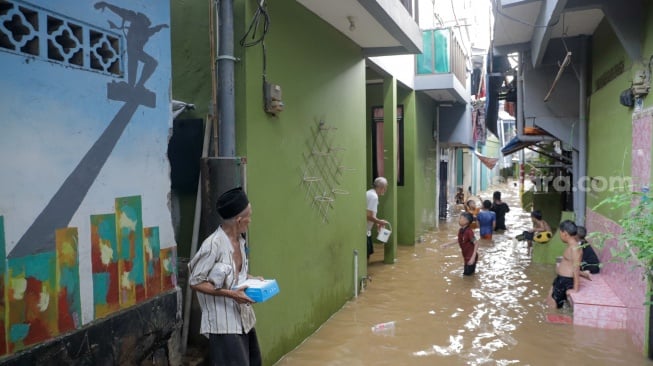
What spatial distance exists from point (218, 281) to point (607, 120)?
6.13 m

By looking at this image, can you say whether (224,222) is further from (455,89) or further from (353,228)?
(455,89)

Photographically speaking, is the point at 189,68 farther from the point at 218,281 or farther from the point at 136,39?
the point at 218,281

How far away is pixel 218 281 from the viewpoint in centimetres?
288

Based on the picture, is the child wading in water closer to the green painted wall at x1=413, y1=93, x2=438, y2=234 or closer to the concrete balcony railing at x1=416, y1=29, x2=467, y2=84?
the green painted wall at x1=413, y1=93, x2=438, y2=234

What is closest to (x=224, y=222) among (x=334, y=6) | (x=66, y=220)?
(x=66, y=220)

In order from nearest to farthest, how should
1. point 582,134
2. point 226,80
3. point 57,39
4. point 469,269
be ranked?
point 57,39 < point 226,80 < point 582,134 < point 469,269

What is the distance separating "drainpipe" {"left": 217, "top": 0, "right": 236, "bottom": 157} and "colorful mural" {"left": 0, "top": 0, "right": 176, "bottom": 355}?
2.26ft

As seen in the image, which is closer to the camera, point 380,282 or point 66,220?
point 66,220

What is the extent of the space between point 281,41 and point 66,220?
9.37 ft

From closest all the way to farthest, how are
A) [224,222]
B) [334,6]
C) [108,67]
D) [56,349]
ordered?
[56,349] → [108,67] → [224,222] → [334,6]

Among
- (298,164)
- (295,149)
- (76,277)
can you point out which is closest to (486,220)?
(298,164)

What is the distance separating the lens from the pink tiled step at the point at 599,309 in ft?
18.5

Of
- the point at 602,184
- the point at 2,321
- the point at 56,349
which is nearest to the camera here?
the point at 2,321

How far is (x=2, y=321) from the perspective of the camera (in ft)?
7.13
